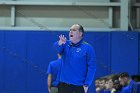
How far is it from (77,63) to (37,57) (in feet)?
18.7

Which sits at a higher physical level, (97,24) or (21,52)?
(97,24)

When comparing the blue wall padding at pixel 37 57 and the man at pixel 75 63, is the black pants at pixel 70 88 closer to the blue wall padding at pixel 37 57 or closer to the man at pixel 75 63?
the man at pixel 75 63

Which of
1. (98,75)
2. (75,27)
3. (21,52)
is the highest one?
(75,27)

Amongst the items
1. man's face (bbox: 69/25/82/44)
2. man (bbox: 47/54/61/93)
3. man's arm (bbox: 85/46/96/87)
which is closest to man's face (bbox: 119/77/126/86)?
man (bbox: 47/54/61/93)

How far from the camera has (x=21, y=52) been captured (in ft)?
37.4

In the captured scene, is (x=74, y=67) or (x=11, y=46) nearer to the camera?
(x=74, y=67)

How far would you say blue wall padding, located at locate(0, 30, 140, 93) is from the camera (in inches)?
445

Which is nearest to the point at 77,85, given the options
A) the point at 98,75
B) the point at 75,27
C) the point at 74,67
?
the point at 74,67

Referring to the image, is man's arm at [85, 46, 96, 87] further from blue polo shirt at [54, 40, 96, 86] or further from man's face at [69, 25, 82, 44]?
man's face at [69, 25, 82, 44]

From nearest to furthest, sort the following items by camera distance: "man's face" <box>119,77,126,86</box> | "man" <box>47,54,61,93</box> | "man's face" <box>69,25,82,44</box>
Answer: "man's face" <box>69,25,82,44</box>, "man's face" <box>119,77,126,86</box>, "man" <box>47,54,61,93</box>

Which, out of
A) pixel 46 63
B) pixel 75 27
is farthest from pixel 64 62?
pixel 46 63

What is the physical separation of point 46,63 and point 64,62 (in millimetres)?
5591

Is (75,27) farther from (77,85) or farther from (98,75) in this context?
(98,75)

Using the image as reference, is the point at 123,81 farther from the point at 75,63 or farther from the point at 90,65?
the point at 75,63
